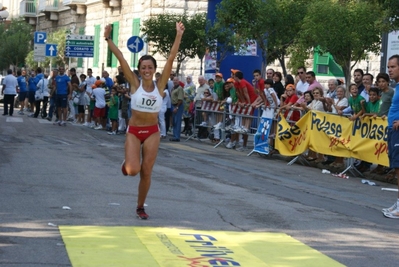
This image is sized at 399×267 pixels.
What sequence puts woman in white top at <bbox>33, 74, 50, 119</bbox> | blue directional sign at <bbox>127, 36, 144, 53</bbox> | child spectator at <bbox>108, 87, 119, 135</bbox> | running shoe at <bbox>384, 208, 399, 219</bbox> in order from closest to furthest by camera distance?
running shoe at <bbox>384, 208, 399, 219</bbox>, child spectator at <bbox>108, 87, 119, 135</bbox>, blue directional sign at <bbox>127, 36, 144, 53</bbox>, woman in white top at <bbox>33, 74, 50, 119</bbox>

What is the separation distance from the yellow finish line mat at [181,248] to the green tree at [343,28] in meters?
18.1

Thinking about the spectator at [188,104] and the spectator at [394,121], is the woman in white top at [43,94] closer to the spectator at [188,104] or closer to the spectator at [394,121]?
the spectator at [188,104]

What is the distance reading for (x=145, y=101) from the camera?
33.2 ft

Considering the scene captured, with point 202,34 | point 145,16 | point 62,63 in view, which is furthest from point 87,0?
point 202,34

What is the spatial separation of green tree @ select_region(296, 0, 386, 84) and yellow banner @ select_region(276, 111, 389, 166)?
7633 millimetres

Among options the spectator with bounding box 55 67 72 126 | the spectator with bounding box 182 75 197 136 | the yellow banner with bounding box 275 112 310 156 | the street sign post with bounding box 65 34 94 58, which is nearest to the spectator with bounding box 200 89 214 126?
the spectator with bounding box 182 75 197 136

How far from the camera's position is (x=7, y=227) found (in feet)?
29.7

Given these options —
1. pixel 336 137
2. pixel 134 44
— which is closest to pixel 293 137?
pixel 336 137

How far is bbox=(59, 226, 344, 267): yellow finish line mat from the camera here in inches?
307

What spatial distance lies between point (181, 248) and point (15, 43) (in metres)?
62.2

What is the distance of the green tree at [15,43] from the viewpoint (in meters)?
68.5

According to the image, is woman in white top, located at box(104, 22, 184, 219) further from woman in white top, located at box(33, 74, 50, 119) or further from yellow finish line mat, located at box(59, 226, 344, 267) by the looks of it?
woman in white top, located at box(33, 74, 50, 119)

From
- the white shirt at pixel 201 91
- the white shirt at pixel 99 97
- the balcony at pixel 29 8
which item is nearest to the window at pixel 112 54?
the white shirt at pixel 99 97

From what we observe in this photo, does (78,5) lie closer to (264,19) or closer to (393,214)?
(264,19)
